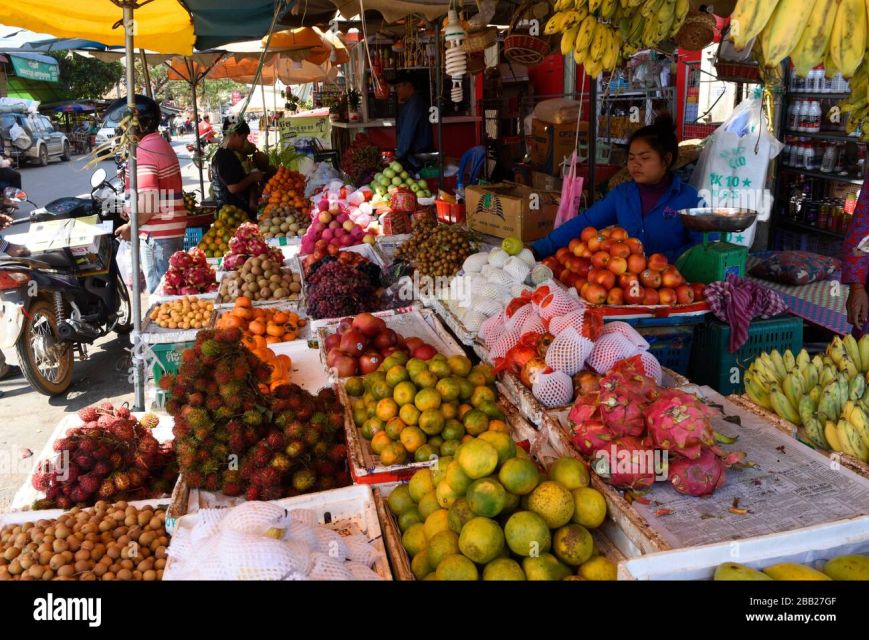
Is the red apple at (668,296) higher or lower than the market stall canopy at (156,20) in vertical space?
lower

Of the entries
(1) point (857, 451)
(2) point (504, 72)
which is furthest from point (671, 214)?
(2) point (504, 72)

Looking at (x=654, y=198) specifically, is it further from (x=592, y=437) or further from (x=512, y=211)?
(x=592, y=437)

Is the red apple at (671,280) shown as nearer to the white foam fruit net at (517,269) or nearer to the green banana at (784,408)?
the white foam fruit net at (517,269)

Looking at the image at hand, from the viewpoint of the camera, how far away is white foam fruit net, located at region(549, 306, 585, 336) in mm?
2627

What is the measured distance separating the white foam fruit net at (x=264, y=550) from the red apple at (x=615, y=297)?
1.84 metres

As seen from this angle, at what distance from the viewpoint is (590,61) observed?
119 inches

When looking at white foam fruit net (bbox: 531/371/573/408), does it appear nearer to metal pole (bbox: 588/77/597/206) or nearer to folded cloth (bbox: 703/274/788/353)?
folded cloth (bbox: 703/274/788/353)

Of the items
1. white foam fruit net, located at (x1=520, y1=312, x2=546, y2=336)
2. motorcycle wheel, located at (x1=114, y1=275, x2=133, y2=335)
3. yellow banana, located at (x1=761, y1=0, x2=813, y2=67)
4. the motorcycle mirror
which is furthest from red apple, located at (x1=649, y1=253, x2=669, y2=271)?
the motorcycle mirror

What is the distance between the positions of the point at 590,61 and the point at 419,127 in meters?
5.06

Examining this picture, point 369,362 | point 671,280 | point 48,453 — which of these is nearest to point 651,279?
point 671,280

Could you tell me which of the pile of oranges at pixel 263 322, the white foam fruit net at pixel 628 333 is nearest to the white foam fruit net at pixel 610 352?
the white foam fruit net at pixel 628 333

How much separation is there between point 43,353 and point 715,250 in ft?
16.7

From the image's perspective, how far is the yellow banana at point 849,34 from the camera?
1429mm
